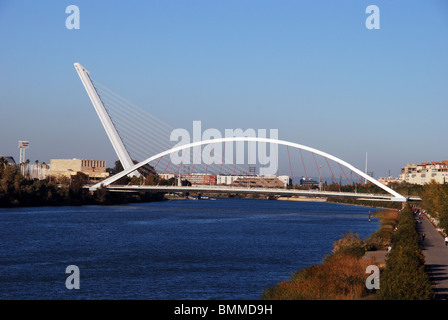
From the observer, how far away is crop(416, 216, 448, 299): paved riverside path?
18.2 meters

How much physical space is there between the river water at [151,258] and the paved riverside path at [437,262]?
16.3ft

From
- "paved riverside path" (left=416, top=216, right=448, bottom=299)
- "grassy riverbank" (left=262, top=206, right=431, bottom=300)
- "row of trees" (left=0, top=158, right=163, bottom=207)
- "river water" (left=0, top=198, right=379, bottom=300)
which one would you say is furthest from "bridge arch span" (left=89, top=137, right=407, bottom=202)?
"grassy riverbank" (left=262, top=206, right=431, bottom=300)

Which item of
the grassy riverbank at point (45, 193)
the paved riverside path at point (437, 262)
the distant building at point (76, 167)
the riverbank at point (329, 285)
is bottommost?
the paved riverside path at point (437, 262)

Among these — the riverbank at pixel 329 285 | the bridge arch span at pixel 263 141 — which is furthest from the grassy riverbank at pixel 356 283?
the bridge arch span at pixel 263 141

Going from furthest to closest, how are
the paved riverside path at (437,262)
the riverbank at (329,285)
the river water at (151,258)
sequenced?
1. the river water at (151,258)
2. the paved riverside path at (437,262)
3. the riverbank at (329,285)

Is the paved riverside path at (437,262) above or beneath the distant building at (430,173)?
beneath

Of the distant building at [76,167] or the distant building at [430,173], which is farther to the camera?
the distant building at [430,173]

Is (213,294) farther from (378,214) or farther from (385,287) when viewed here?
(378,214)

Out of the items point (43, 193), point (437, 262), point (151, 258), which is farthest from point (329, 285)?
point (43, 193)

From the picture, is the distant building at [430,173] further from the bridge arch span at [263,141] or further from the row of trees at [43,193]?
the row of trees at [43,193]

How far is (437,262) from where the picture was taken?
2470cm

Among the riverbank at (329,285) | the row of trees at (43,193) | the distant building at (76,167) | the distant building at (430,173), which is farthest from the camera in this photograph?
the distant building at (430,173)

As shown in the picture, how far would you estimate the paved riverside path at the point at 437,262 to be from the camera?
59.7 ft
